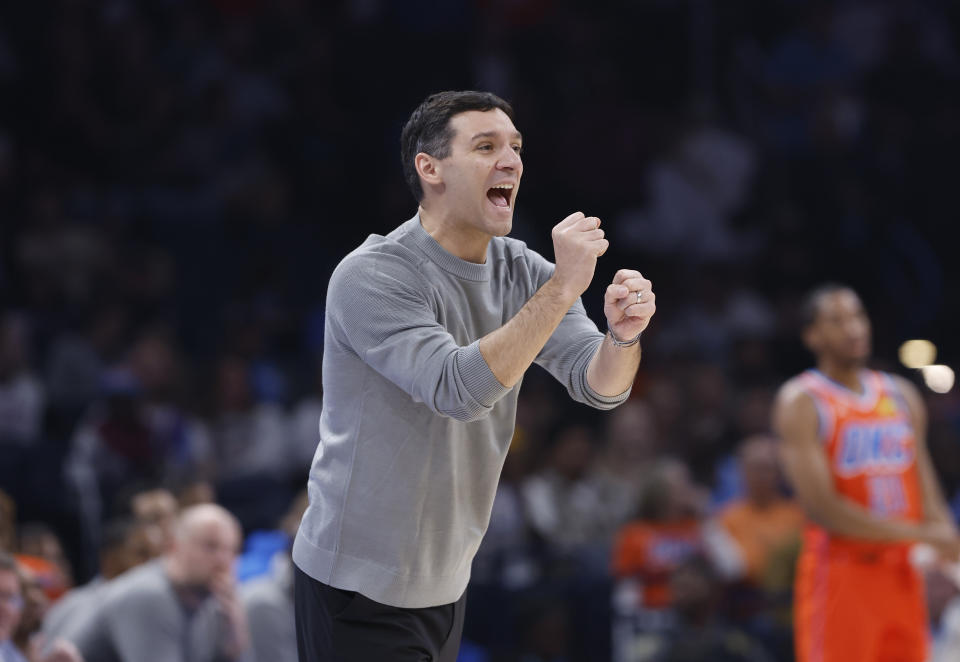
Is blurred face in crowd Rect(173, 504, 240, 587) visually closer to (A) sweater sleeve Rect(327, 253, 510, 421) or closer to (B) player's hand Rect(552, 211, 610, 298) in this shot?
(A) sweater sleeve Rect(327, 253, 510, 421)

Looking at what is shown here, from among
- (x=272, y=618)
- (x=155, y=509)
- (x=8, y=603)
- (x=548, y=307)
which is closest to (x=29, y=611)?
(x=8, y=603)

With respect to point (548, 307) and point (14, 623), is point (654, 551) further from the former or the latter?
point (548, 307)

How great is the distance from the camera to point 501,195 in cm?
288

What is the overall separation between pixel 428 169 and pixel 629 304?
53 cm

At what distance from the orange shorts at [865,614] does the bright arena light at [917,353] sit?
3.51 meters

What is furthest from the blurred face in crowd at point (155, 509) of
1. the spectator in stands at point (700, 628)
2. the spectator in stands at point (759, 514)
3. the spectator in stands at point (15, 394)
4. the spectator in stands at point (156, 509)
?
the spectator in stands at point (759, 514)

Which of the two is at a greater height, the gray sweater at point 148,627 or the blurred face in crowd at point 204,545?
the blurred face in crowd at point 204,545

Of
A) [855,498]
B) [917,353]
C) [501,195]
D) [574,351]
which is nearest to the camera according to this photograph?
[501,195]

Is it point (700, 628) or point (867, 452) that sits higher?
point (867, 452)

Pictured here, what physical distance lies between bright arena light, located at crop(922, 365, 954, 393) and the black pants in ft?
17.9

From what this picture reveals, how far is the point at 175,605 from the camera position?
17.6ft

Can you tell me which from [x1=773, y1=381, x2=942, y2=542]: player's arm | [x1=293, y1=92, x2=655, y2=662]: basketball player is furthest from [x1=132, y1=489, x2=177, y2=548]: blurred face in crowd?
[x1=293, y1=92, x2=655, y2=662]: basketball player

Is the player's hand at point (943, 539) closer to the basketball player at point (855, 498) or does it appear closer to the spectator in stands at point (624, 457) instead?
the basketball player at point (855, 498)

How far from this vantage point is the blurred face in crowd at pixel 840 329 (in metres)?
5.64
